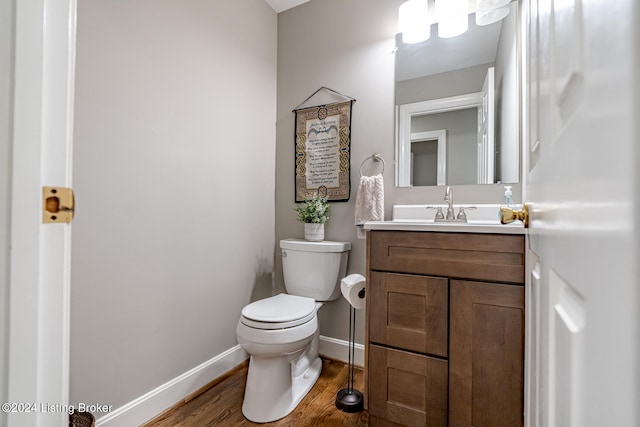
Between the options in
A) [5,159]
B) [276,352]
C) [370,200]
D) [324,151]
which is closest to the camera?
[5,159]

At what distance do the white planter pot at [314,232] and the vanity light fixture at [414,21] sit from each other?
1.27m

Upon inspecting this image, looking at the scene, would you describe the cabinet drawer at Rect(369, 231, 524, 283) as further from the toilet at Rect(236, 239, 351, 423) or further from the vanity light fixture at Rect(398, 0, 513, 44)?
the vanity light fixture at Rect(398, 0, 513, 44)

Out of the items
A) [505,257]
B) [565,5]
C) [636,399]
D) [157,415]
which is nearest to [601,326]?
[636,399]

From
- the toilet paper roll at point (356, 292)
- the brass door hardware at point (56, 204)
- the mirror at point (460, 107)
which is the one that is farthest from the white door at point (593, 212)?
the mirror at point (460, 107)

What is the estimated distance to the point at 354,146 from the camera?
6.34ft

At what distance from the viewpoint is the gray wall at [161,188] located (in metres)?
1.16

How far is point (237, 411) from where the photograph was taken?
1.42 meters

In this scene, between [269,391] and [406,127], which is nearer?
[269,391]

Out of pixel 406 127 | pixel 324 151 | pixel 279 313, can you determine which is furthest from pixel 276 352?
pixel 406 127

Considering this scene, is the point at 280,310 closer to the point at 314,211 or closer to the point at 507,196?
the point at 314,211

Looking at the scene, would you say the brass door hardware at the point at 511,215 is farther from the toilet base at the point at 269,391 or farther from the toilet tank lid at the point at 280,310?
the toilet base at the point at 269,391

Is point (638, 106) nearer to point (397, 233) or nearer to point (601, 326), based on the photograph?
point (601, 326)

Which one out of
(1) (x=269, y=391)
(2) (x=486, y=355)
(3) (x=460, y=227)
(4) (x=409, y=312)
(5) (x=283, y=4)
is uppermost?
(5) (x=283, y=4)

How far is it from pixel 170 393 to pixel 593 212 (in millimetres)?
1762
